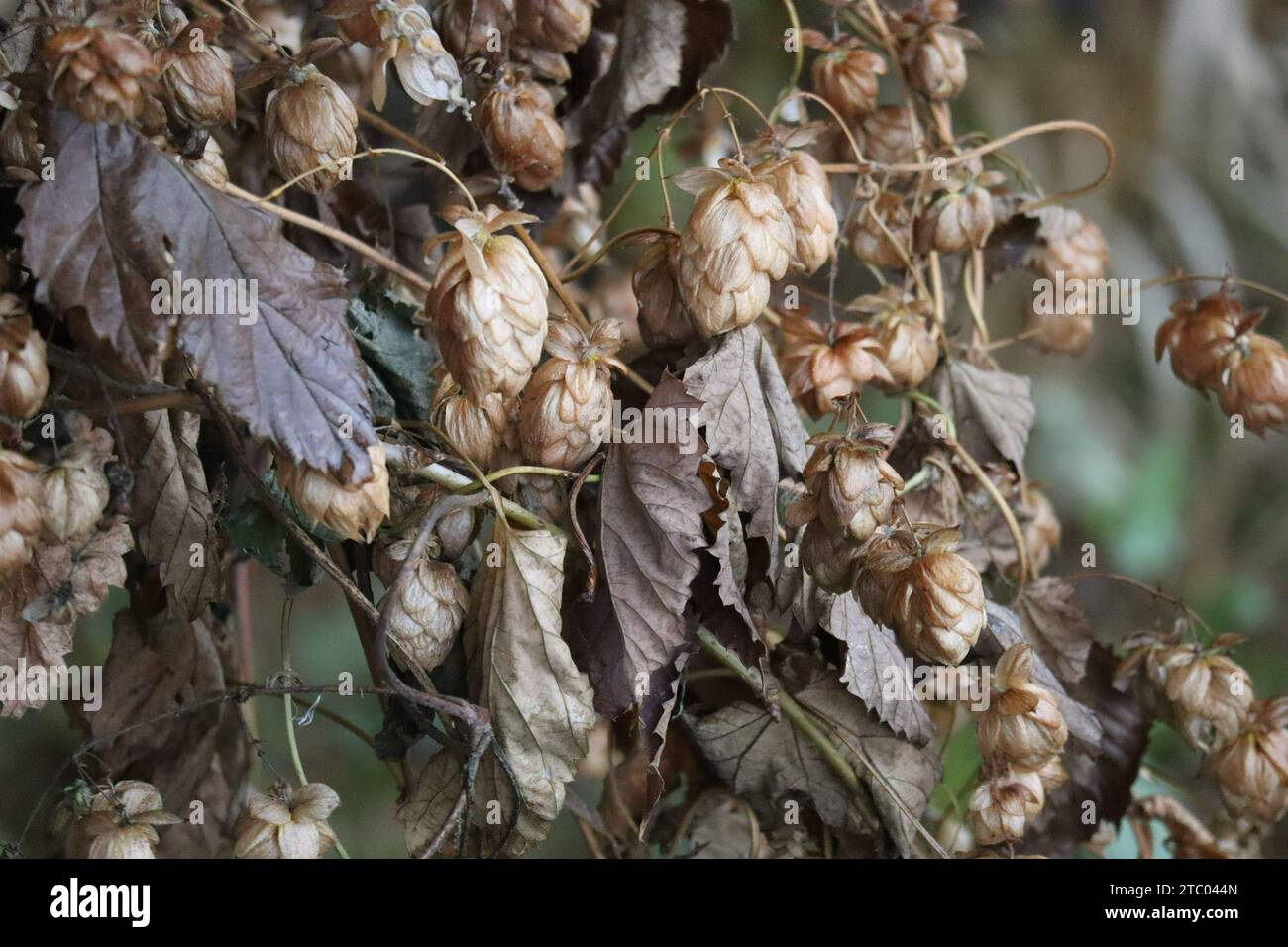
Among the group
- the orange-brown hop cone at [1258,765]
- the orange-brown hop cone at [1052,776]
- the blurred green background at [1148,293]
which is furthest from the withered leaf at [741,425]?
the blurred green background at [1148,293]

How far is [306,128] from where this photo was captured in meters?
0.51

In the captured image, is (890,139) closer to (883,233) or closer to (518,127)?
(883,233)

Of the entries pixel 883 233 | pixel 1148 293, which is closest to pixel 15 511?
pixel 883 233

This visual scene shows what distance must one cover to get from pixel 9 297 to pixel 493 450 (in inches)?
8.0

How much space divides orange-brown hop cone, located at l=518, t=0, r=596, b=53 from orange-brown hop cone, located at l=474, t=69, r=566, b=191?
0.03 meters

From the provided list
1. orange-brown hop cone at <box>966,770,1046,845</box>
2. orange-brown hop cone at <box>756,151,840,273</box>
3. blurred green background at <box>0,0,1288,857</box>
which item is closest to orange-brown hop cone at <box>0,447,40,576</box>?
orange-brown hop cone at <box>756,151,840,273</box>

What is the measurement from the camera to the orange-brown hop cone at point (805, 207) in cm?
54

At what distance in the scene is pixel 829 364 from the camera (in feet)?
1.97

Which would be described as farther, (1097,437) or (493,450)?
(1097,437)

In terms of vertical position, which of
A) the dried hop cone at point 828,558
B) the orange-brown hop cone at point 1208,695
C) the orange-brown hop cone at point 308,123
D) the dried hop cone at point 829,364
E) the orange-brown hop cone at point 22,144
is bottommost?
the orange-brown hop cone at point 1208,695

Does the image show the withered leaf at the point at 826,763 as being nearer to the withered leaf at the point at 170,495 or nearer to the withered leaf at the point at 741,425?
the withered leaf at the point at 741,425

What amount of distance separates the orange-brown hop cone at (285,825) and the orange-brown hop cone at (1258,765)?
1.66 feet
